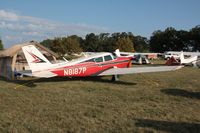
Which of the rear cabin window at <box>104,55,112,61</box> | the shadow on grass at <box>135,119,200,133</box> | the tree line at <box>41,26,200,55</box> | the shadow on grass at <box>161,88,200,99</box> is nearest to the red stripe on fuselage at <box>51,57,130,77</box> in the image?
the rear cabin window at <box>104,55,112,61</box>

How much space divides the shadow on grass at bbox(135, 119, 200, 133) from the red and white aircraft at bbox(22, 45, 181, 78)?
303 inches

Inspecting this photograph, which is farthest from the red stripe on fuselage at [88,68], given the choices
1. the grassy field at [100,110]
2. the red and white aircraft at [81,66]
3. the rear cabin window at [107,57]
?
the grassy field at [100,110]

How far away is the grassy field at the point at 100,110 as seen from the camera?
21.4ft

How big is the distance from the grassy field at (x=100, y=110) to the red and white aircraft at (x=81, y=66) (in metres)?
2.05

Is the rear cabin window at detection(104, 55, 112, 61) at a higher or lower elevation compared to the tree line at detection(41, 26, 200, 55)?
lower

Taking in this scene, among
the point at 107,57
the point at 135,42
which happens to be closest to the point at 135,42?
the point at 135,42

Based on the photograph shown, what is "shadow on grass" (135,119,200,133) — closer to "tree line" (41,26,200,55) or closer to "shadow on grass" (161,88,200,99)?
"shadow on grass" (161,88,200,99)

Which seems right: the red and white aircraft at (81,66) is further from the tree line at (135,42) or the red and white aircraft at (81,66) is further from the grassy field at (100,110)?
the tree line at (135,42)

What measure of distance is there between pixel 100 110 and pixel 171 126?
2309 mm

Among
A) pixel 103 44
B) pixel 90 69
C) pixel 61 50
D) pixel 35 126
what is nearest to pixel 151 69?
pixel 90 69

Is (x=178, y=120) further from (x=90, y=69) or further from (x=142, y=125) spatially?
(x=90, y=69)

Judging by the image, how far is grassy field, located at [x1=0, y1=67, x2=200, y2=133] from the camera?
21.4 ft

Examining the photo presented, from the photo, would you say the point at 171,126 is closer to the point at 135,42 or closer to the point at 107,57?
the point at 107,57

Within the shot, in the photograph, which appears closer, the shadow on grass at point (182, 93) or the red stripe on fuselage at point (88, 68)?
the shadow on grass at point (182, 93)
